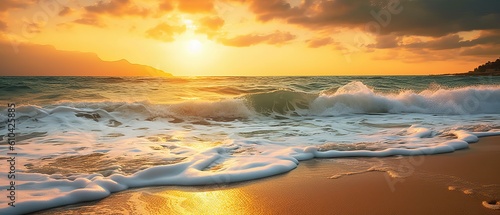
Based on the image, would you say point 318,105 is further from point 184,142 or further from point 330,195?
point 330,195

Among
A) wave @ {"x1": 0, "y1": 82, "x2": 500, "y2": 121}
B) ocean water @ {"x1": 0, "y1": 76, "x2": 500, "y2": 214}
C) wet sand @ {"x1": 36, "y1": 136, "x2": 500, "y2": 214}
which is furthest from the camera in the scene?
wave @ {"x1": 0, "y1": 82, "x2": 500, "y2": 121}

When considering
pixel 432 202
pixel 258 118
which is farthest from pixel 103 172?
pixel 258 118

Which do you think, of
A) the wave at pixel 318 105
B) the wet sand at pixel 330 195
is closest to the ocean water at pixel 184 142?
the wave at pixel 318 105

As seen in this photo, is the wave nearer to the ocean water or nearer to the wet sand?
the ocean water

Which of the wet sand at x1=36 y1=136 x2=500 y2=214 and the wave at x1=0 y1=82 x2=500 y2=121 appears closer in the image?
the wet sand at x1=36 y1=136 x2=500 y2=214

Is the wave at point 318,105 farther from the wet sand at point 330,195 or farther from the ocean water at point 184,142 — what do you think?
the wet sand at point 330,195

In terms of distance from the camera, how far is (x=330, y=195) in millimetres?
3328

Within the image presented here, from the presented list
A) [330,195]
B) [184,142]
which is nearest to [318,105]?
[184,142]

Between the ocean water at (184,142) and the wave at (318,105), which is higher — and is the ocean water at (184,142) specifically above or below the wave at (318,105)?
below

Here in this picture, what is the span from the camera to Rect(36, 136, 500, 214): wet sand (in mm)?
2951

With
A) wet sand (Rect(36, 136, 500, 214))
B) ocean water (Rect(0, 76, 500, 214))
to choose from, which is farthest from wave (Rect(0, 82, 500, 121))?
wet sand (Rect(36, 136, 500, 214))

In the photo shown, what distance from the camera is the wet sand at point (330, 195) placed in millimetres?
2951

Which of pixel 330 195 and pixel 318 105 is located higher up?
pixel 318 105

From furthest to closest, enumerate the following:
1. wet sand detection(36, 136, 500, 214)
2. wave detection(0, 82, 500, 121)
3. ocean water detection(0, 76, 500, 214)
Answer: wave detection(0, 82, 500, 121) < ocean water detection(0, 76, 500, 214) < wet sand detection(36, 136, 500, 214)
